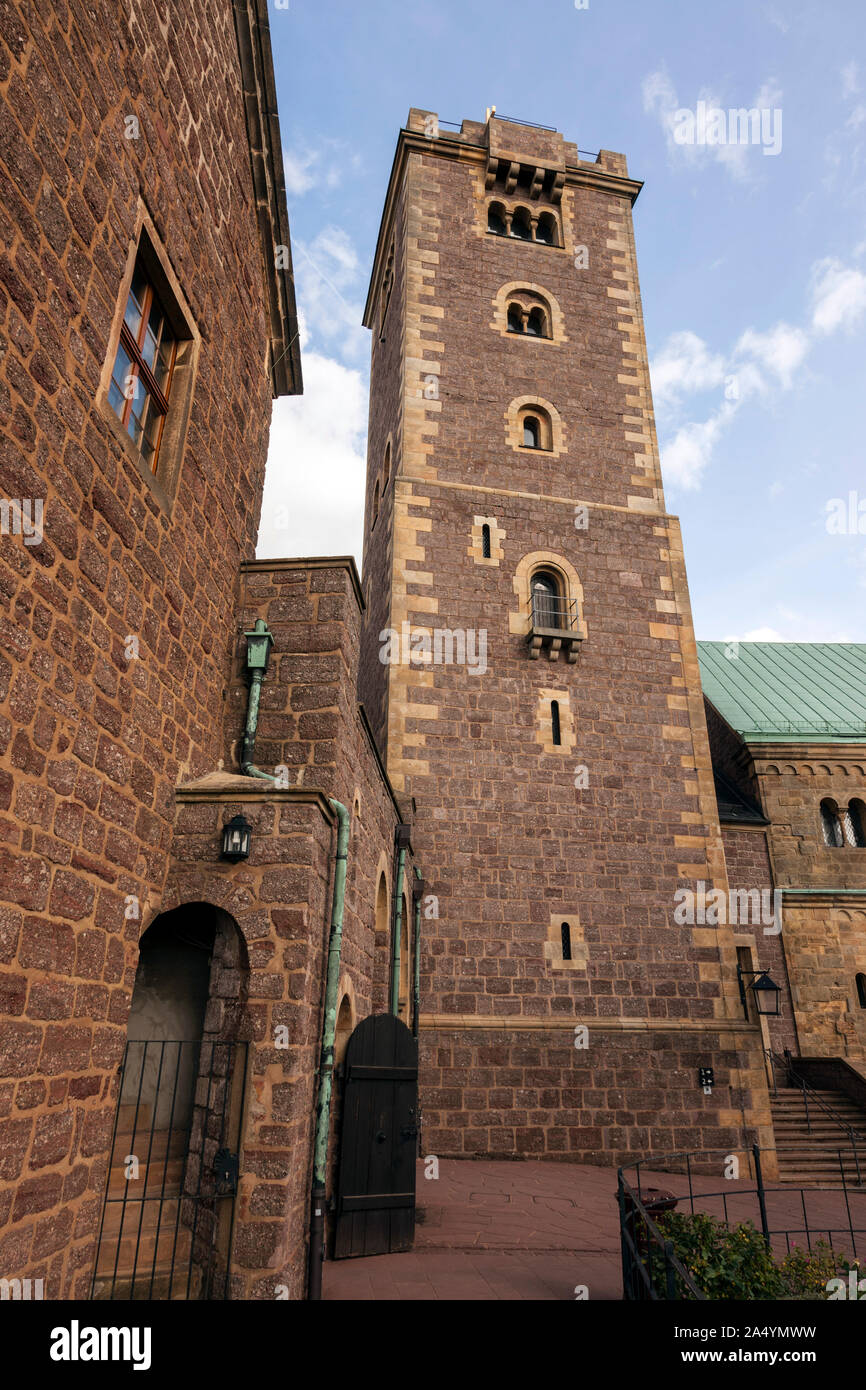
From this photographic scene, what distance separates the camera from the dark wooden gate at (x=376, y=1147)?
6820 mm

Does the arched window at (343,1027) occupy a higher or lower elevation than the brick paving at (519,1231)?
higher

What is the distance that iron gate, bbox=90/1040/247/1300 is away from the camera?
4949mm

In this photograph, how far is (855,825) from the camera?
20.1 meters

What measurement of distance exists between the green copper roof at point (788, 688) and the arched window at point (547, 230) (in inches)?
482

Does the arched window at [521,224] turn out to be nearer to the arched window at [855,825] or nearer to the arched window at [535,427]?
the arched window at [535,427]

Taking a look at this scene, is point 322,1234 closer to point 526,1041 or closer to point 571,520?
point 526,1041

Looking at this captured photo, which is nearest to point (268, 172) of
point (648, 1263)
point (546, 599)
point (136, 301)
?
point (136, 301)

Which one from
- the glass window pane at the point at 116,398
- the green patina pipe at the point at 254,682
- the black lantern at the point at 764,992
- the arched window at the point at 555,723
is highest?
the arched window at the point at 555,723

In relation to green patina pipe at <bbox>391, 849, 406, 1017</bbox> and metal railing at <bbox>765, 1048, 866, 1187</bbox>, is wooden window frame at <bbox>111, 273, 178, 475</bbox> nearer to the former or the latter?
green patina pipe at <bbox>391, 849, 406, 1017</bbox>

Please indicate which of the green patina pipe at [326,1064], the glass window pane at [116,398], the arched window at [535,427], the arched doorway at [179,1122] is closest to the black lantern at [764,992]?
the green patina pipe at [326,1064]

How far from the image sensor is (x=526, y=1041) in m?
11.9

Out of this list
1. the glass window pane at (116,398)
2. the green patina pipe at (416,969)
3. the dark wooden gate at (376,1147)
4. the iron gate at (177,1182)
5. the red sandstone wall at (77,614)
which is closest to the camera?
the red sandstone wall at (77,614)

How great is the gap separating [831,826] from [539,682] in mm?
10273

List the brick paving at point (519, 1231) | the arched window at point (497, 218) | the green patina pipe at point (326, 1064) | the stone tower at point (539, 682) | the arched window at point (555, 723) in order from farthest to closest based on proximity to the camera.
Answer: the arched window at point (497, 218)
the arched window at point (555, 723)
the stone tower at point (539, 682)
the brick paving at point (519, 1231)
the green patina pipe at point (326, 1064)
